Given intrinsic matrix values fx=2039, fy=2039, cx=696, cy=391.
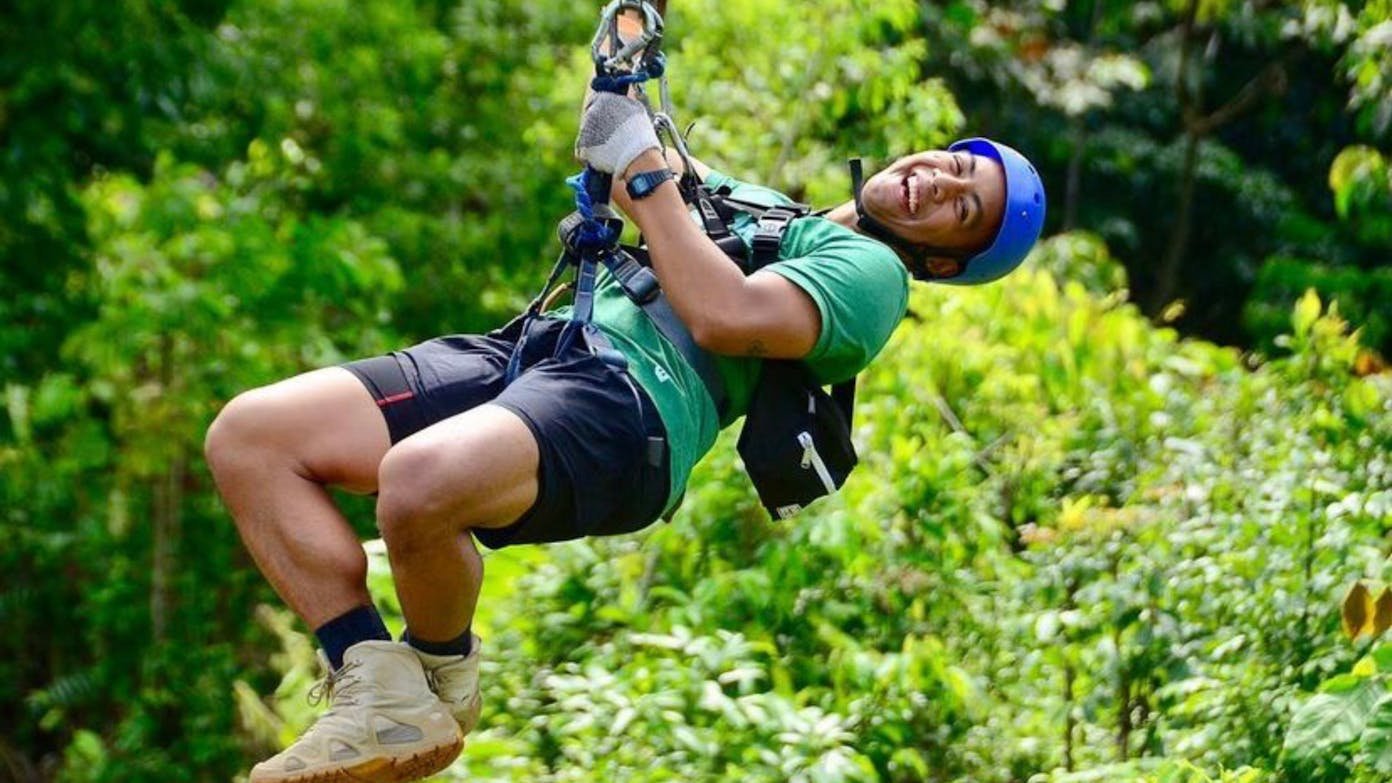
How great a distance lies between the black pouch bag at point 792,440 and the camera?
3.28m

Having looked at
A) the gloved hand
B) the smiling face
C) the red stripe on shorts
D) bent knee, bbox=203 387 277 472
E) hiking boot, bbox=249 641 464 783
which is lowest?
hiking boot, bbox=249 641 464 783

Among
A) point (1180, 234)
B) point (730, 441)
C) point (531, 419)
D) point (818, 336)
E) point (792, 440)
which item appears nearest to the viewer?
point (531, 419)

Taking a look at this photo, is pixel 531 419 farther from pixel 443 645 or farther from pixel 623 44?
pixel 623 44

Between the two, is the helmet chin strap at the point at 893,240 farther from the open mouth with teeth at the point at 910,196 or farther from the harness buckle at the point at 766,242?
the harness buckle at the point at 766,242

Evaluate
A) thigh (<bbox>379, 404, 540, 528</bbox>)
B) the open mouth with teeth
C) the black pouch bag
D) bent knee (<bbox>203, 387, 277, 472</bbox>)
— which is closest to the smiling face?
the open mouth with teeth

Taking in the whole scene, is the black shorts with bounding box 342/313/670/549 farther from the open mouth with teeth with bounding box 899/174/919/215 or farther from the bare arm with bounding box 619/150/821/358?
the open mouth with teeth with bounding box 899/174/919/215

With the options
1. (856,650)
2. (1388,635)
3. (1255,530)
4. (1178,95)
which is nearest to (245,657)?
(856,650)

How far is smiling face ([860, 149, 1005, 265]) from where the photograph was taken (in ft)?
11.3

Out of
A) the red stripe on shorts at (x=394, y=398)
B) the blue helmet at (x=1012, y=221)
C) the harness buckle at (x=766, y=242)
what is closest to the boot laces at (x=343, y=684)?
the red stripe on shorts at (x=394, y=398)

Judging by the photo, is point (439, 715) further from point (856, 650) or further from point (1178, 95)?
point (1178, 95)

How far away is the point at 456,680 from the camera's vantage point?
3.13 meters

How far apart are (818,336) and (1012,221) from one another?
0.48 m

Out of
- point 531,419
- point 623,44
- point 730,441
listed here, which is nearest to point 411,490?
point 531,419

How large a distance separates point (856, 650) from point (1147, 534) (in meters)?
0.79
